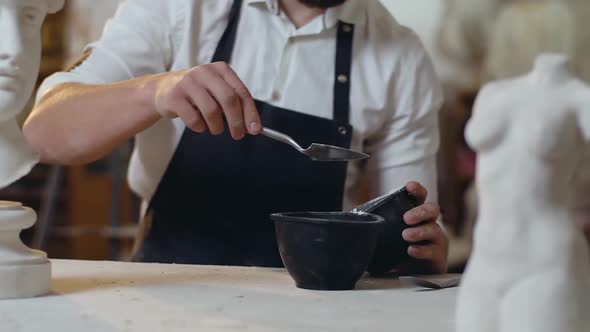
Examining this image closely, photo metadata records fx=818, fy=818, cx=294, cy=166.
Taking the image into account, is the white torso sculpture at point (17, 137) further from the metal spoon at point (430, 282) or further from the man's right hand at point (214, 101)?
the metal spoon at point (430, 282)

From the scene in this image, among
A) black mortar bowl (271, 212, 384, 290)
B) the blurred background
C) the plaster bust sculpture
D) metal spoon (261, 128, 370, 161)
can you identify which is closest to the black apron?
metal spoon (261, 128, 370, 161)

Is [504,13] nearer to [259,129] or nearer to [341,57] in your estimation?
[341,57]

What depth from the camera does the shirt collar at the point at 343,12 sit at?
5.08 feet

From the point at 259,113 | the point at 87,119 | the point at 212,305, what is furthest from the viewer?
the point at 259,113

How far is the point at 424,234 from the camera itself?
1.18 meters

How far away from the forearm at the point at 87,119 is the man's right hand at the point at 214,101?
0.15 metres

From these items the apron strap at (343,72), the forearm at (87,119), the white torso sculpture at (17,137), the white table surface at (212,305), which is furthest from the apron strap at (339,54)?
the white torso sculpture at (17,137)

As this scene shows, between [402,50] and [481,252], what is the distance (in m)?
1.02

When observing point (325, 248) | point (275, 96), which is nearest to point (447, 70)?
point (275, 96)

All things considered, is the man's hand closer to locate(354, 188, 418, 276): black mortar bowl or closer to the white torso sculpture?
locate(354, 188, 418, 276): black mortar bowl

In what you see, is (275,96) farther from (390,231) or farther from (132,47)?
(390,231)

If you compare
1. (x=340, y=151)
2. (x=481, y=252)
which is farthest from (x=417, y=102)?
(x=481, y=252)

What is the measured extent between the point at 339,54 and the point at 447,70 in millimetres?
2817

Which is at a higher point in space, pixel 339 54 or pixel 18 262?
pixel 339 54
